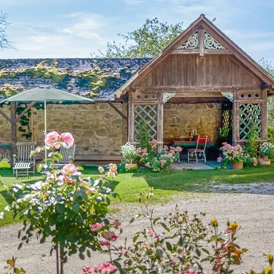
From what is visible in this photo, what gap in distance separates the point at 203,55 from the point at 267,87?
233 cm

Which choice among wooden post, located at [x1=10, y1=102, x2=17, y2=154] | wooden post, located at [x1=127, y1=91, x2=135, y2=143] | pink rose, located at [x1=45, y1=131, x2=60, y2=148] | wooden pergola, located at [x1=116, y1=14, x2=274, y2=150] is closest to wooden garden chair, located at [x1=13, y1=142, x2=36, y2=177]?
wooden post, located at [x1=10, y1=102, x2=17, y2=154]

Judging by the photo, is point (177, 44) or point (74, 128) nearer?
point (177, 44)

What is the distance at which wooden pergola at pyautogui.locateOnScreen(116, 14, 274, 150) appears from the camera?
37.6 ft

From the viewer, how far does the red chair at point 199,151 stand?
13.6 metres

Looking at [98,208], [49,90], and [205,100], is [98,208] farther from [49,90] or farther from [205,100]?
[205,100]

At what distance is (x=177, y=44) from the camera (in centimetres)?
1135

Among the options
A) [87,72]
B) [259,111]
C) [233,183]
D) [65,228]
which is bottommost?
[233,183]

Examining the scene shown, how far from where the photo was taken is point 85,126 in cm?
1401

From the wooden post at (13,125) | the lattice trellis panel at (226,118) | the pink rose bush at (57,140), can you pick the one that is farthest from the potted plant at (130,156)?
the pink rose bush at (57,140)

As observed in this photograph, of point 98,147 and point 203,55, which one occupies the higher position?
point 203,55

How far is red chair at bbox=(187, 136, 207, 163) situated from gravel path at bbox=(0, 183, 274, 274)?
4509mm

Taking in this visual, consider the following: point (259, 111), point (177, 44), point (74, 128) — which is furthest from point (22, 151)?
point (259, 111)

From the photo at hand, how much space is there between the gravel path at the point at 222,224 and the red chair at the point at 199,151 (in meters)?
4.51

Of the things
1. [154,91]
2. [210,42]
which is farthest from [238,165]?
[210,42]
